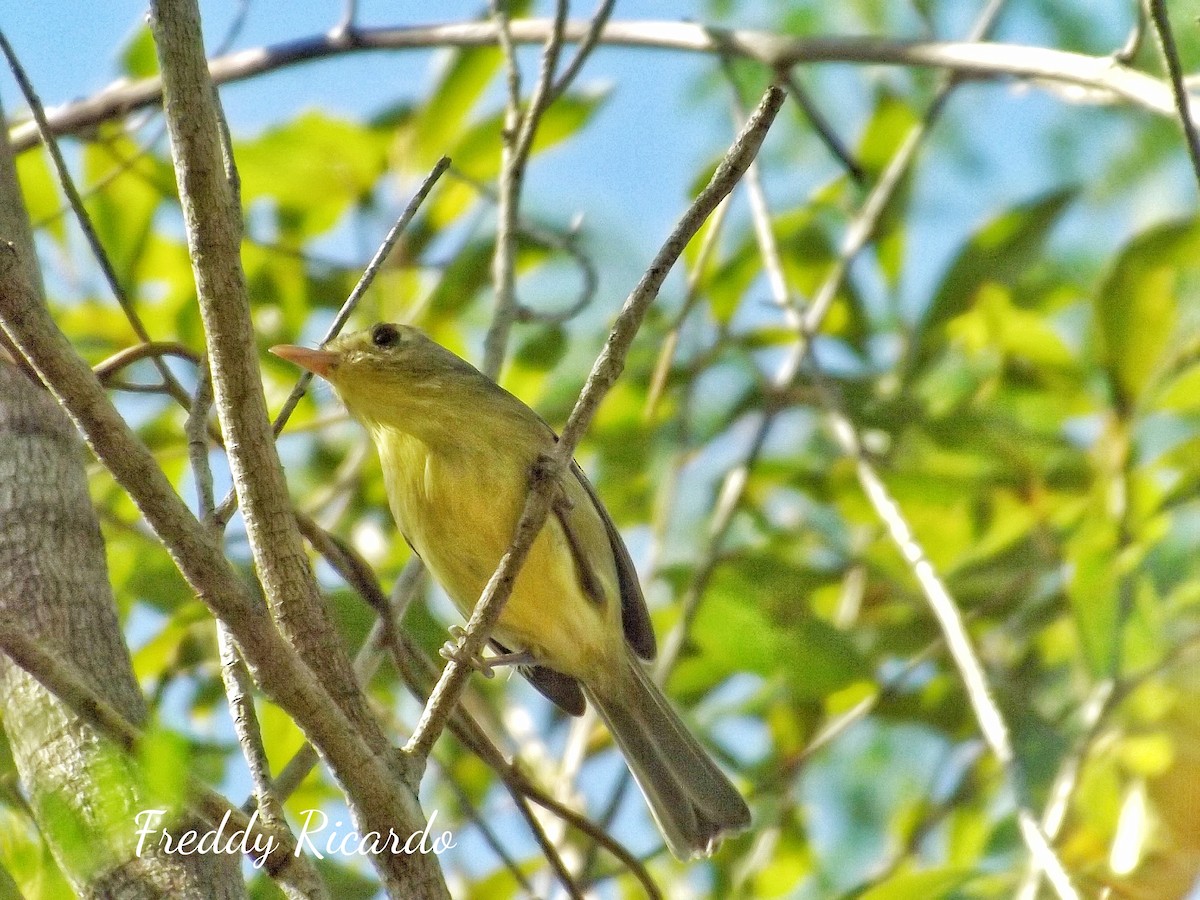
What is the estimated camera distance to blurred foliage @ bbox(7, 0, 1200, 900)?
400 centimetres

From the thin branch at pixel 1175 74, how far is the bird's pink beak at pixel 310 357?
2.19 metres

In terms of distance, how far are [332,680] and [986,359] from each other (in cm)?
314

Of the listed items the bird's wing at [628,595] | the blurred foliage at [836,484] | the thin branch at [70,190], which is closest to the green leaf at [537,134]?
the blurred foliage at [836,484]

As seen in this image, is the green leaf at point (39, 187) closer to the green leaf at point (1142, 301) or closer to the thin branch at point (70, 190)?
the thin branch at point (70, 190)

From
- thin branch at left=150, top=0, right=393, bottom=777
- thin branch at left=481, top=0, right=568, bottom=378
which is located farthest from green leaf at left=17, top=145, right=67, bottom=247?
thin branch at left=150, top=0, right=393, bottom=777

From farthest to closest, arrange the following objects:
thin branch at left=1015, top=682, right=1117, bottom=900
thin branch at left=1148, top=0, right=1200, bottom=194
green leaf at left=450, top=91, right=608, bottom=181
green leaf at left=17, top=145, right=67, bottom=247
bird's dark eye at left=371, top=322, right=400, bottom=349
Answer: green leaf at left=450, top=91, right=608, bottom=181 → green leaf at left=17, top=145, right=67, bottom=247 → bird's dark eye at left=371, top=322, right=400, bottom=349 → thin branch at left=1015, top=682, right=1117, bottom=900 → thin branch at left=1148, top=0, right=1200, bottom=194

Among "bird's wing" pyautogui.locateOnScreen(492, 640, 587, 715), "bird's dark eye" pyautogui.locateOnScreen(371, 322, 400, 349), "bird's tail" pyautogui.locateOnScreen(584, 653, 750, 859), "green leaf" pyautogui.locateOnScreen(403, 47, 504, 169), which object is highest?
"green leaf" pyautogui.locateOnScreen(403, 47, 504, 169)

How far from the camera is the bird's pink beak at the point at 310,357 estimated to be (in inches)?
150

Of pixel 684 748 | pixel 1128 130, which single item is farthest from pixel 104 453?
pixel 1128 130

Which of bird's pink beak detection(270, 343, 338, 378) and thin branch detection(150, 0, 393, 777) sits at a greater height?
Answer: bird's pink beak detection(270, 343, 338, 378)

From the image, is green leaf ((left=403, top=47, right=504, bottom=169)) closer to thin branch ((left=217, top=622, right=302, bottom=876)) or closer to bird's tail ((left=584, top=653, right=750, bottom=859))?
bird's tail ((left=584, top=653, right=750, bottom=859))

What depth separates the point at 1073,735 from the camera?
165 inches

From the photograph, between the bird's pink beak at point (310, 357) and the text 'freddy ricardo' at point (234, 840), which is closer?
the text 'freddy ricardo' at point (234, 840)

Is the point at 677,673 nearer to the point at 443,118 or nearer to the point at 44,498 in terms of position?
the point at 443,118
